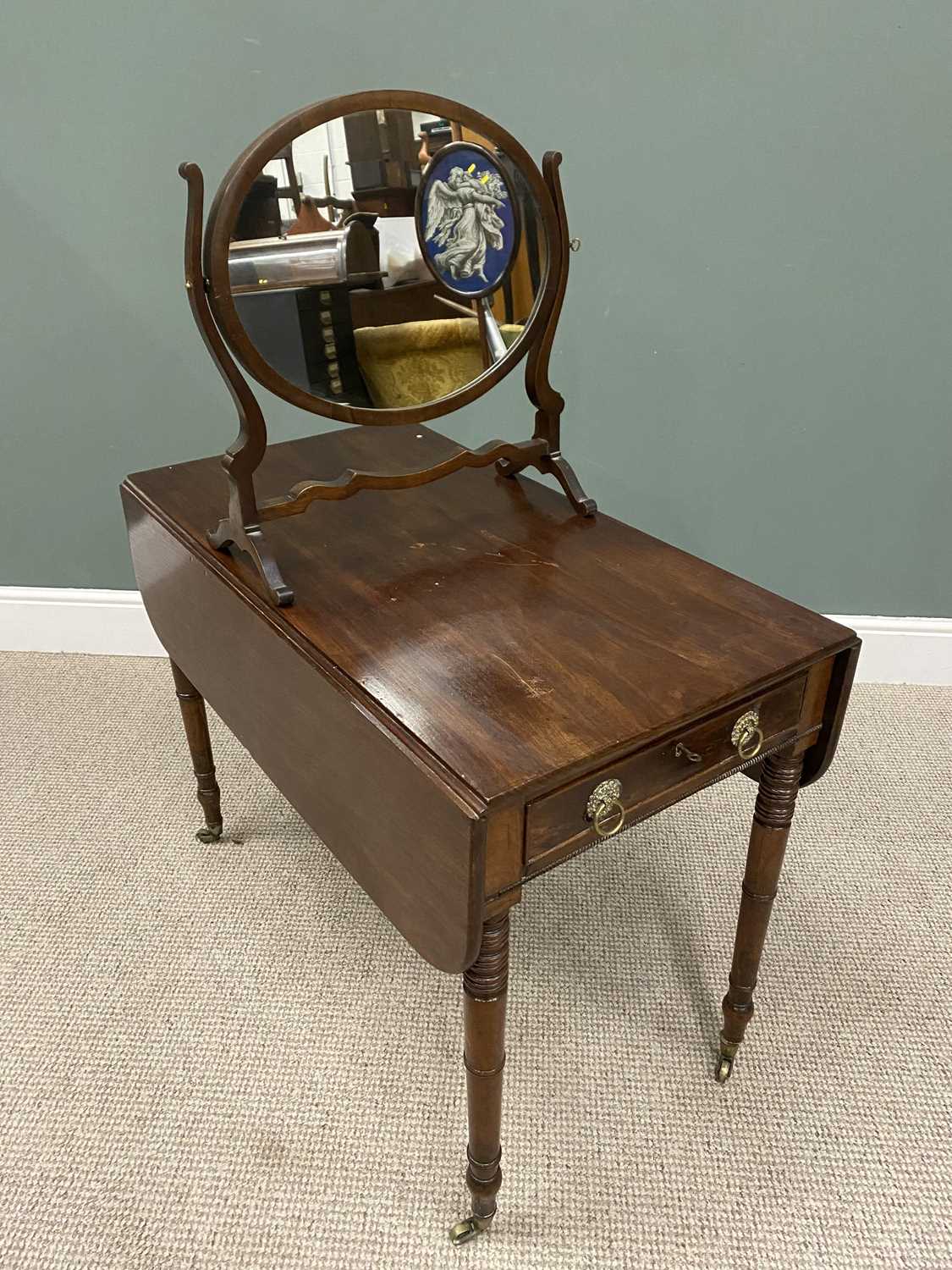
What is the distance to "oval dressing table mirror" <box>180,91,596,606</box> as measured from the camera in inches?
40.8

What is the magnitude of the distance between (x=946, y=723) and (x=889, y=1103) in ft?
3.33

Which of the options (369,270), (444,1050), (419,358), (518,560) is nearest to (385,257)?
(369,270)

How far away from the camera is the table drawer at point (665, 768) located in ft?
3.05

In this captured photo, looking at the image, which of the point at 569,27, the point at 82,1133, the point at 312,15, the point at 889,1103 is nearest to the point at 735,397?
the point at 569,27

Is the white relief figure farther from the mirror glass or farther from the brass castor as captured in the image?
the brass castor

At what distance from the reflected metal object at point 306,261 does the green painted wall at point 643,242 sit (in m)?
0.85

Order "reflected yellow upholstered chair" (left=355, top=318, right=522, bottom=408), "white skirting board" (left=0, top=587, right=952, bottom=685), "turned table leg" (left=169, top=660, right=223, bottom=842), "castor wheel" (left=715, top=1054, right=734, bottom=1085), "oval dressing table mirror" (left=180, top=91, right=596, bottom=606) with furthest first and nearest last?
"white skirting board" (left=0, top=587, right=952, bottom=685) → "turned table leg" (left=169, top=660, right=223, bottom=842) → "castor wheel" (left=715, top=1054, right=734, bottom=1085) → "reflected yellow upholstered chair" (left=355, top=318, right=522, bottom=408) → "oval dressing table mirror" (left=180, top=91, right=596, bottom=606)

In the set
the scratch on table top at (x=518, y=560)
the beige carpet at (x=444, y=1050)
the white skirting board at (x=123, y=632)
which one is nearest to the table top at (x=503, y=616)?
the scratch on table top at (x=518, y=560)

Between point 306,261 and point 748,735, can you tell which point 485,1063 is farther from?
point 306,261

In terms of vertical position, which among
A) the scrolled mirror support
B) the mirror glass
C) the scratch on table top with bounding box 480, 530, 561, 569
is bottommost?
the scratch on table top with bounding box 480, 530, 561, 569

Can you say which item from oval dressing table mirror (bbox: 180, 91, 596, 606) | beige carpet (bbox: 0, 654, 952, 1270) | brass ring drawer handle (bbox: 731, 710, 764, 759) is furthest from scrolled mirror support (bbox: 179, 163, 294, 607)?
beige carpet (bbox: 0, 654, 952, 1270)

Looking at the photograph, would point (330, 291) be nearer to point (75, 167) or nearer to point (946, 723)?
point (75, 167)

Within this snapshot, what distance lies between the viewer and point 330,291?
1105mm

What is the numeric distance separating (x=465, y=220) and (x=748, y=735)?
2.23ft
